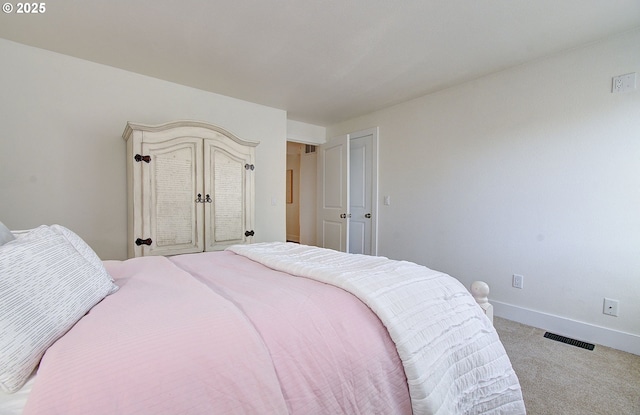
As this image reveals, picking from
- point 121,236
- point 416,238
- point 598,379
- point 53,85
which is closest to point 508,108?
point 416,238

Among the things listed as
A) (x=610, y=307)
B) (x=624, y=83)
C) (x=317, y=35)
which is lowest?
(x=610, y=307)

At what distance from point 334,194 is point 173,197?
2.35 metres

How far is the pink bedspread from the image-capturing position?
1.88ft

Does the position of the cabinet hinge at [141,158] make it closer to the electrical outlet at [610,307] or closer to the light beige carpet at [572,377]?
the light beige carpet at [572,377]

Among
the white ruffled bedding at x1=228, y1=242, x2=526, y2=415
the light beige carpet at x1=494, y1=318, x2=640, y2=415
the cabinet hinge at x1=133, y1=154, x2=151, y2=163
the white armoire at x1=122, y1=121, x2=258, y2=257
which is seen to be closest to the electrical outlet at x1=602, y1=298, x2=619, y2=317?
the light beige carpet at x1=494, y1=318, x2=640, y2=415

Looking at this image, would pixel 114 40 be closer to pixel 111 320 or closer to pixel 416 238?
pixel 111 320

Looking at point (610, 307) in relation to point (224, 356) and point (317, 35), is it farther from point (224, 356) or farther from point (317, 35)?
point (317, 35)

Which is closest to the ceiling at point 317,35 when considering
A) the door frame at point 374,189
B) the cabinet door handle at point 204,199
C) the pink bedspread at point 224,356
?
the door frame at point 374,189

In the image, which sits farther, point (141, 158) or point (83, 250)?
point (141, 158)

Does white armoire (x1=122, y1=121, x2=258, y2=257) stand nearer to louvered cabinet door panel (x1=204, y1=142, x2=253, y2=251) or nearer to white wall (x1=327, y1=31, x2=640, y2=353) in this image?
louvered cabinet door panel (x1=204, y1=142, x2=253, y2=251)

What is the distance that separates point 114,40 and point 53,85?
0.74m

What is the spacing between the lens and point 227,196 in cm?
286

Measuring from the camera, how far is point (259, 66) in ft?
8.87

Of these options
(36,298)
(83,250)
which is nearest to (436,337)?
(36,298)
